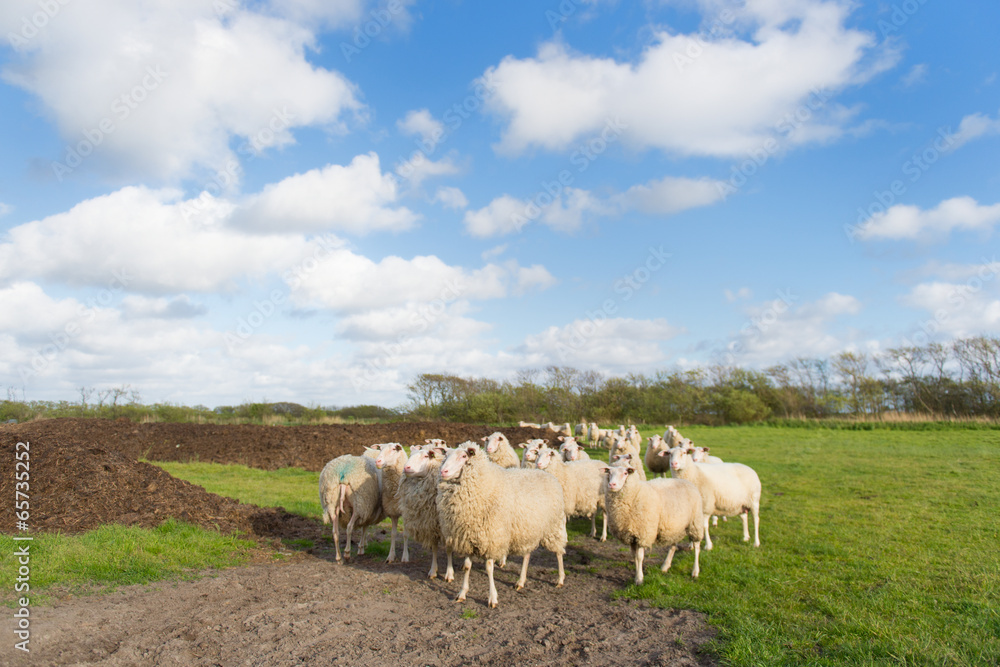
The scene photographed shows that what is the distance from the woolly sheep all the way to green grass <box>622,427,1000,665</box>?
2.72m

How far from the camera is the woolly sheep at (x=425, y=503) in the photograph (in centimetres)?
741

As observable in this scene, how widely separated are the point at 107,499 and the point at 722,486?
1087 centimetres

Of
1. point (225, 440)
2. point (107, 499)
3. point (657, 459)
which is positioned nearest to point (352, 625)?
point (107, 499)

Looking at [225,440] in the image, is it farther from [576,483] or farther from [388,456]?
[576,483]

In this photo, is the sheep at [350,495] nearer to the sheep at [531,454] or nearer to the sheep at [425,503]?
the sheep at [425,503]

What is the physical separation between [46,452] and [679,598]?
1128 centimetres

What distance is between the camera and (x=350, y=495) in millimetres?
8633

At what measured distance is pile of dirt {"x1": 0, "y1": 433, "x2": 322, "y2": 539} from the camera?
8.60m

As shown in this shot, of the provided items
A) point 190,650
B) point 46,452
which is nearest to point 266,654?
point 190,650

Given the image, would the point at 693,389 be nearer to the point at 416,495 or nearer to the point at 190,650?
the point at 416,495

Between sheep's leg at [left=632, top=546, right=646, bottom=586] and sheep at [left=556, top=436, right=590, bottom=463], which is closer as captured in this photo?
sheep's leg at [left=632, top=546, right=646, bottom=586]

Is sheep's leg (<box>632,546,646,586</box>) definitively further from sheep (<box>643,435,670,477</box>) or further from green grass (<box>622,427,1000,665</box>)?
sheep (<box>643,435,670,477</box>)

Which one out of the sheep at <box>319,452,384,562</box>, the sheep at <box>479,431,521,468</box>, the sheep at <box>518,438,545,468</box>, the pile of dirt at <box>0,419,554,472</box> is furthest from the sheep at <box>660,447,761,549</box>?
the pile of dirt at <box>0,419,554,472</box>

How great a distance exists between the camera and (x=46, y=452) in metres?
9.71
